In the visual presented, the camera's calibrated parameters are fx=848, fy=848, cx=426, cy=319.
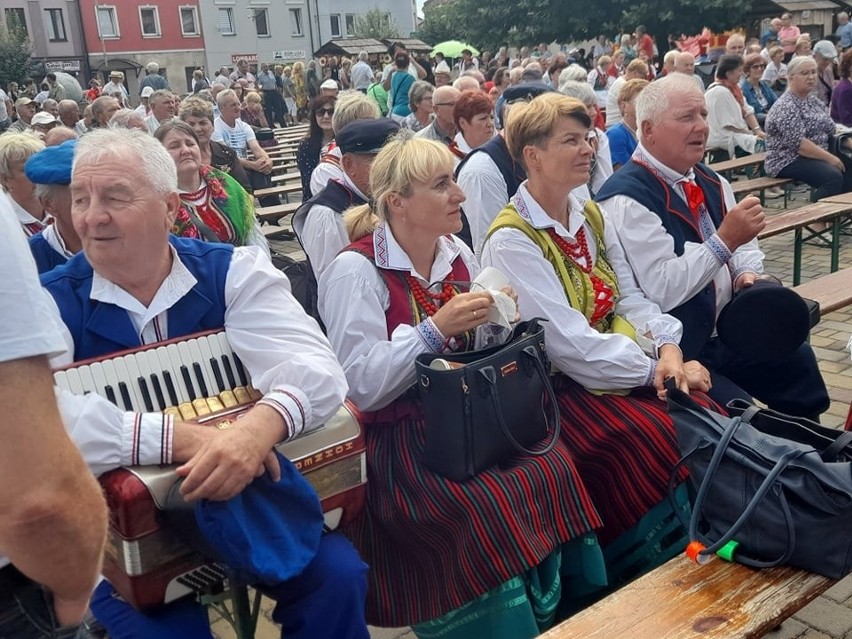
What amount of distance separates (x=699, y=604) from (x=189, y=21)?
53835 millimetres

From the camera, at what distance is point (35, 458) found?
1114 millimetres

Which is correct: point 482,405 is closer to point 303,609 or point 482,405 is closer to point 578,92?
point 303,609

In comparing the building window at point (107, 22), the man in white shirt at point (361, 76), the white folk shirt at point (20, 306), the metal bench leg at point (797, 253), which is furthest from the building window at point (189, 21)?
the white folk shirt at point (20, 306)

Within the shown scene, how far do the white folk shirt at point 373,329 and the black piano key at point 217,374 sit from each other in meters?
0.48

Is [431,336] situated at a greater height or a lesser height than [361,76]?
lesser

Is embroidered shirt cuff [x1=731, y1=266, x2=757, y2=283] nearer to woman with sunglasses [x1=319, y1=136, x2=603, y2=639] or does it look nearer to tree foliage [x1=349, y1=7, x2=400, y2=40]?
woman with sunglasses [x1=319, y1=136, x2=603, y2=639]

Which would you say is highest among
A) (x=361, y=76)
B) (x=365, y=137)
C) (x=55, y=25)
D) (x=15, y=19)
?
(x=15, y=19)

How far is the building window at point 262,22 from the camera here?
51369 millimetres

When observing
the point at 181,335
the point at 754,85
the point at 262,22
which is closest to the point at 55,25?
the point at 262,22

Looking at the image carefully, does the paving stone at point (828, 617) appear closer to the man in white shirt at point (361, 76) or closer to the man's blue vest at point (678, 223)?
the man's blue vest at point (678, 223)

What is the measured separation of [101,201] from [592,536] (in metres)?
1.70

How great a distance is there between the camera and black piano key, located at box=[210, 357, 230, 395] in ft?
7.28

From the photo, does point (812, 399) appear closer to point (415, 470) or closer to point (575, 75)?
point (415, 470)

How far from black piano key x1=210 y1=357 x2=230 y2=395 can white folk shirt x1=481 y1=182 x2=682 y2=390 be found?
1103 mm
